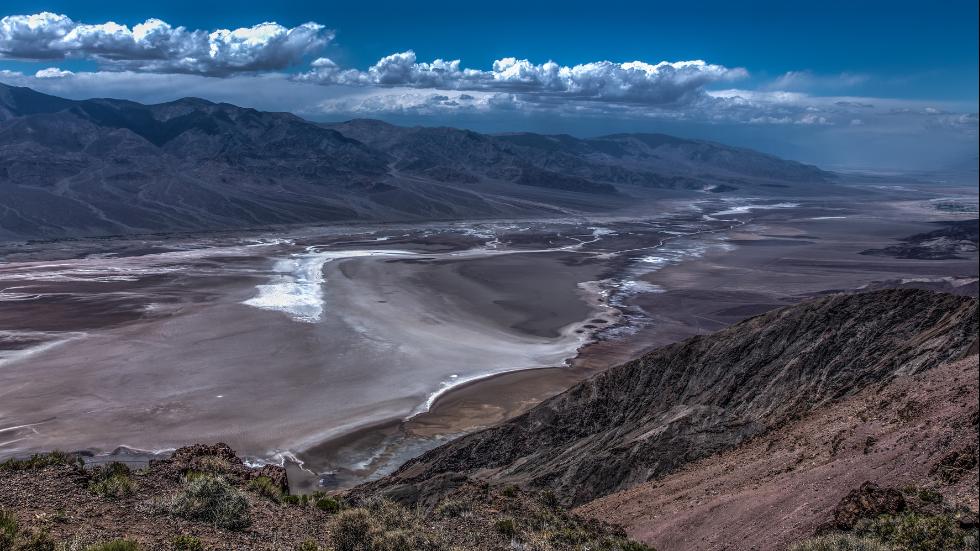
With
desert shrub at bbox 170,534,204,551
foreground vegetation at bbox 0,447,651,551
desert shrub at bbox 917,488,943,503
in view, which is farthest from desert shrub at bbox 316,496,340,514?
desert shrub at bbox 917,488,943,503

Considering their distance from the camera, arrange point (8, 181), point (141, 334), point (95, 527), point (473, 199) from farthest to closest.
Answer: point (473, 199)
point (8, 181)
point (141, 334)
point (95, 527)

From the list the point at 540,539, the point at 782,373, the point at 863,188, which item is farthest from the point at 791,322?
the point at 863,188

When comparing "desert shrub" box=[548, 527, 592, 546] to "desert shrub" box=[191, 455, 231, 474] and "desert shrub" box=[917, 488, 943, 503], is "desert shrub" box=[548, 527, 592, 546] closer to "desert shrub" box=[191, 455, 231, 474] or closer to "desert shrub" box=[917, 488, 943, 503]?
"desert shrub" box=[917, 488, 943, 503]

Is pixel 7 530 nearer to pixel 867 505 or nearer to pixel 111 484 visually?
pixel 111 484

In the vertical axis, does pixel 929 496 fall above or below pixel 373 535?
above

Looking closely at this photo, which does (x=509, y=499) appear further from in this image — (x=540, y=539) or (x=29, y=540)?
(x=29, y=540)

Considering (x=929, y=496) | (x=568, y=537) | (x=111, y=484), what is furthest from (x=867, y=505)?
(x=111, y=484)
